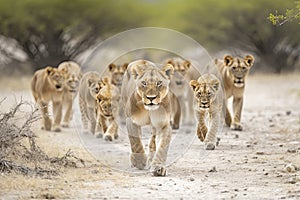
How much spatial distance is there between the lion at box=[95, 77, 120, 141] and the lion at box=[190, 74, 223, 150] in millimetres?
1248

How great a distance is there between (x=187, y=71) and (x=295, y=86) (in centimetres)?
917

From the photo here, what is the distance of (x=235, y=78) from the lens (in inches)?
436

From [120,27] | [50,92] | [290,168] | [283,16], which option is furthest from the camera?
[120,27]

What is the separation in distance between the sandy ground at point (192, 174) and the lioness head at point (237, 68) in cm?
78

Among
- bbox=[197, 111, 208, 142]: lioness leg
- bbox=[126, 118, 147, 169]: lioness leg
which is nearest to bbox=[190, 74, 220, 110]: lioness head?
bbox=[197, 111, 208, 142]: lioness leg

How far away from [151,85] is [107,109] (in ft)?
8.75

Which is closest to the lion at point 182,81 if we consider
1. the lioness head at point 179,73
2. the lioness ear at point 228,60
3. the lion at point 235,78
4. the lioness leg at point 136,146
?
the lioness head at point 179,73

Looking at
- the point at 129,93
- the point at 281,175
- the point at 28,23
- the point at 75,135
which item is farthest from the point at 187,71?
the point at 28,23

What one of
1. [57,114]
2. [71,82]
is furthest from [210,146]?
[71,82]

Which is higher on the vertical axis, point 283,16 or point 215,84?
point 283,16

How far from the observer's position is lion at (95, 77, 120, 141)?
32.7 ft

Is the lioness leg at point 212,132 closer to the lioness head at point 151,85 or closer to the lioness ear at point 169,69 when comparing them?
the lioness ear at point 169,69

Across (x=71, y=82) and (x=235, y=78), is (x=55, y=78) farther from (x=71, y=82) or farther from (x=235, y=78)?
(x=235, y=78)

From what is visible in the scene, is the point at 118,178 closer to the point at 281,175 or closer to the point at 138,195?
the point at 138,195
